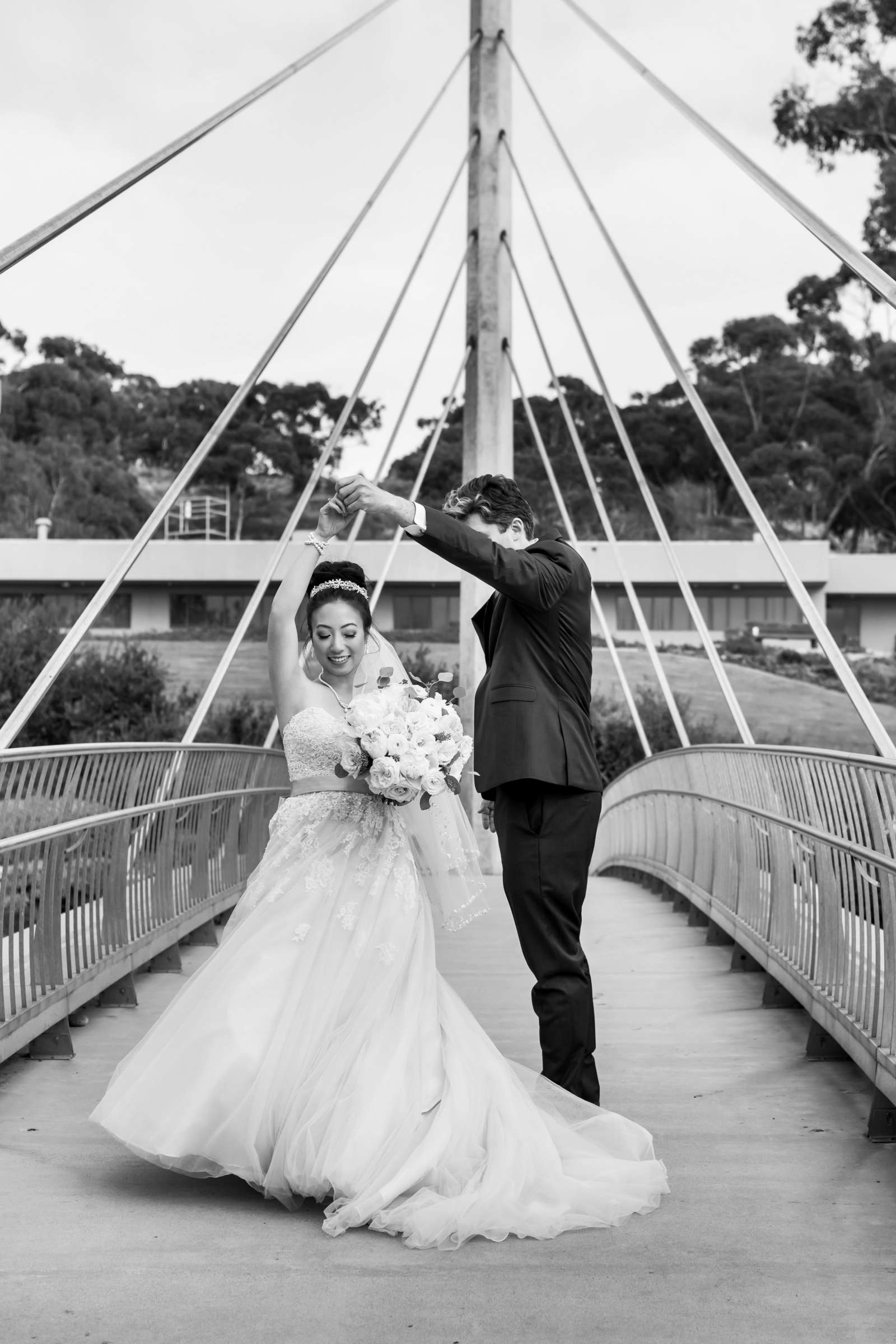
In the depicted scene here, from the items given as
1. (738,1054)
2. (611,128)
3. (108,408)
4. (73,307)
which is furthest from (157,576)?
(738,1054)

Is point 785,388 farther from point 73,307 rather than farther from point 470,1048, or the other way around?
point 470,1048

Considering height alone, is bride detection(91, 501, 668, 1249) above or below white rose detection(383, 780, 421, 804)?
below

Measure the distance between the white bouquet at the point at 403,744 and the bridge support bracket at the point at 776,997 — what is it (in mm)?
2513

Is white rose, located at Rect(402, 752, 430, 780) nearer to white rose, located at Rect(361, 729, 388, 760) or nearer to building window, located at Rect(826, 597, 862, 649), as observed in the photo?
white rose, located at Rect(361, 729, 388, 760)

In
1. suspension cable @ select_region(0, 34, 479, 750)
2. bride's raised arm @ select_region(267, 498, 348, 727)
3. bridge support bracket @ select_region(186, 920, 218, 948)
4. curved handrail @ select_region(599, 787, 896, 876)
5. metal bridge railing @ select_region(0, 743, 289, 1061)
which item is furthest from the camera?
bridge support bracket @ select_region(186, 920, 218, 948)

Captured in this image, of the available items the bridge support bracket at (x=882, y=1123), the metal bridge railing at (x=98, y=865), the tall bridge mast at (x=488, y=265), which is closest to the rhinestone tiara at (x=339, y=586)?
the metal bridge railing at (x=98, y=865)

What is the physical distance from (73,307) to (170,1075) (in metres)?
62.7

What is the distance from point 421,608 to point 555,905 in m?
42.9

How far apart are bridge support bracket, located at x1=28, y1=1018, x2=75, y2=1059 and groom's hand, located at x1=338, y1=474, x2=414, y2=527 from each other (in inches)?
91.8

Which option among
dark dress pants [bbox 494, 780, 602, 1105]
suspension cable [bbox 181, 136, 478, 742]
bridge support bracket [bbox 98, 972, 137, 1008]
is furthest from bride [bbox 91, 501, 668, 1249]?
suspension cable [bbox 181, 136, 478, 742]

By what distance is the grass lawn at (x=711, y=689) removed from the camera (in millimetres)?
43594

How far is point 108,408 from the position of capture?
60.2 metres

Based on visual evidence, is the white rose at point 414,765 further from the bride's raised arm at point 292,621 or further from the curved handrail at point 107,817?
the curved handrail at point 107,817

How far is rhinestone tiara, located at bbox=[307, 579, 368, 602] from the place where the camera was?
15.6 feet
